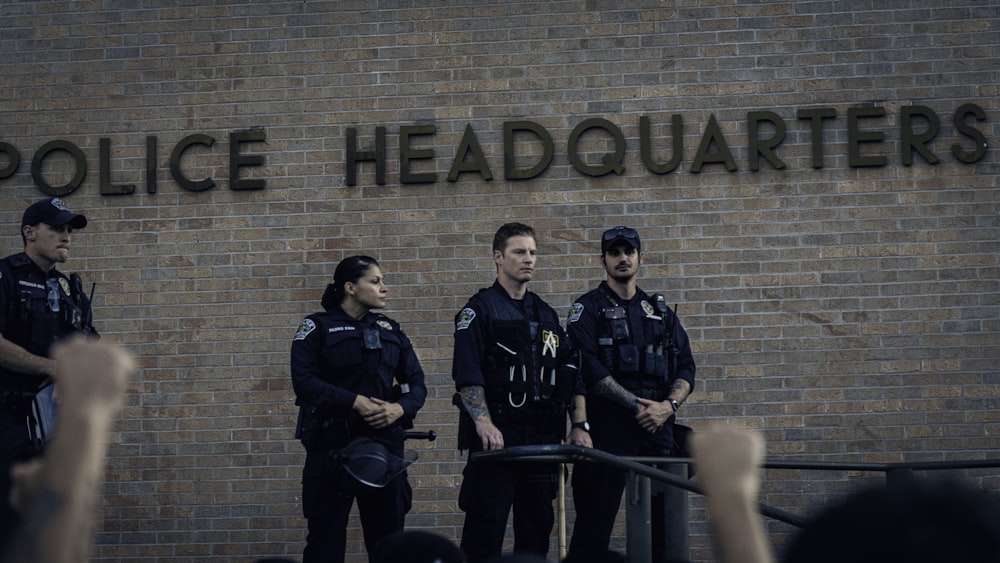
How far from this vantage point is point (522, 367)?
6.20m

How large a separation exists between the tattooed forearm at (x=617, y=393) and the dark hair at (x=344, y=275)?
141 cm

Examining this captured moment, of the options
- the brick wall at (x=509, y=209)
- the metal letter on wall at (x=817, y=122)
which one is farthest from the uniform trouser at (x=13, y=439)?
the metal letter on wall at (x=817, y=122)

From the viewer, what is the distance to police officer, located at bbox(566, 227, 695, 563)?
6.45 m

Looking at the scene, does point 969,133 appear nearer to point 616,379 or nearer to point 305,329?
point 616,379

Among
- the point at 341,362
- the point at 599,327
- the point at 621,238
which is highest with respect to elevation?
the point at 621,238

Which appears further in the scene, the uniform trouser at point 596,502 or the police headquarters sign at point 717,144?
the police headquarters sign at point 717,144

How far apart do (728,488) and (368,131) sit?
7078 mm

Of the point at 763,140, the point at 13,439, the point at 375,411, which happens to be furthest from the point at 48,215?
the point at 763,140

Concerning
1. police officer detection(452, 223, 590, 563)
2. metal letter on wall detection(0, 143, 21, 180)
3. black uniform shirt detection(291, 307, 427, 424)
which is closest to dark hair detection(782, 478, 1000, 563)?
police officer detection(452, 223, 590, 563)

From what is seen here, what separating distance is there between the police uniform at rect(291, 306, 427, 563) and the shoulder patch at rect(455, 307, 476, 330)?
40 centimetres

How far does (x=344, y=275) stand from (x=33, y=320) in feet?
5.27

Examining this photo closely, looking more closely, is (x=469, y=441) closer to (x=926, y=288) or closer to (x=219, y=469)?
(x=219, y=469)

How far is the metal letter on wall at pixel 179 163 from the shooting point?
27.2 feet

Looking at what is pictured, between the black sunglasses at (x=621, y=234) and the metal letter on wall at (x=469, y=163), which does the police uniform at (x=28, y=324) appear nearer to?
the metal letter on wall at (x=469, y=163)
